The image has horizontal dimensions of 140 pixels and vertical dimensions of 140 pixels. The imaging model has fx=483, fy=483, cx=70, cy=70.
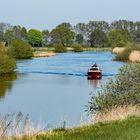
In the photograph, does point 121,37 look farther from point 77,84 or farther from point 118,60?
point 77,84

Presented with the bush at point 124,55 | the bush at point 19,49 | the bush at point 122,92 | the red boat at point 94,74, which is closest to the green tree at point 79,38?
the bush at point 19,49

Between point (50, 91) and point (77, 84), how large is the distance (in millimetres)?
6280

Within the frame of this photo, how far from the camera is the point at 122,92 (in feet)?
57.5

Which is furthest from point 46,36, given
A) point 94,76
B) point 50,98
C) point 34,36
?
point 50,98

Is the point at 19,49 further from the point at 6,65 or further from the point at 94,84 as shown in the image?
the point at 94,84

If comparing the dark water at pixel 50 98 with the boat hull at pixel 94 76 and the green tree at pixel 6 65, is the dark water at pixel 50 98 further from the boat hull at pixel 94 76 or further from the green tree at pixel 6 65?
the green tree at pixel 6 65

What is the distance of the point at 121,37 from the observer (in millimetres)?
133750

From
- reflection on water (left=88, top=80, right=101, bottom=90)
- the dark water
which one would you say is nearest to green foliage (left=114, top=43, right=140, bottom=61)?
the dark water

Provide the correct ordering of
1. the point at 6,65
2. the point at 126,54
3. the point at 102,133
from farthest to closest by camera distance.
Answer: the point at 126,54
the point at 6,65
the point at 102,133

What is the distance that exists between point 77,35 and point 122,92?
130856 mm

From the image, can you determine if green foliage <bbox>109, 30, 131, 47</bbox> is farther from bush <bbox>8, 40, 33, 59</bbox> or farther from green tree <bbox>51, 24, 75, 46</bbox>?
bush <bbox>8, 40, 33, 59</bbox>

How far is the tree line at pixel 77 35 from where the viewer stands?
13712cm

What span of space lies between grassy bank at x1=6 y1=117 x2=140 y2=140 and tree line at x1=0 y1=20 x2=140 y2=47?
12180 centimetres

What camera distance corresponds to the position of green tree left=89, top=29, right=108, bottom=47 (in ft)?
464
